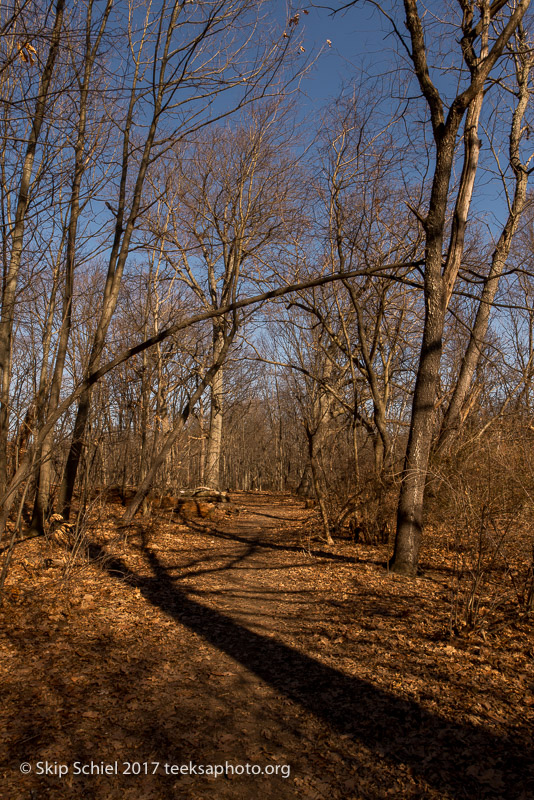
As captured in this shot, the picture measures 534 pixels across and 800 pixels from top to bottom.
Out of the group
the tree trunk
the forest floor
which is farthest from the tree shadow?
the tree trunk

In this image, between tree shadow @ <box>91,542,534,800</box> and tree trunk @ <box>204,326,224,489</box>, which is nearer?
tree shadow @ <box>91,542,534,800</box>

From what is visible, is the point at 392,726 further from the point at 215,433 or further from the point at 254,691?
the point at 215,433

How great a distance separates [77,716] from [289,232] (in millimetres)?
11278

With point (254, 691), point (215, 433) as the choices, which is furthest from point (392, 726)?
point (215, 433)

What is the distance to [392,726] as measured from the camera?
10.2 feet

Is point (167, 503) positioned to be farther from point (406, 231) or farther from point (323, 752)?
point (323, 752)

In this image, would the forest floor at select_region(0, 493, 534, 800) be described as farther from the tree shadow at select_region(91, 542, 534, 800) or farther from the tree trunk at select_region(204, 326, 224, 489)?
the tree trunk at select_region(204, 326, 224, 489)

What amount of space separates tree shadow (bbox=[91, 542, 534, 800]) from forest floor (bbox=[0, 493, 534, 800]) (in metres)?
0.01

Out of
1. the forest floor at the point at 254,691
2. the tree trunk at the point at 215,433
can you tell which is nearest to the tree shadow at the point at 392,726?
the forest floor at the point at 254,691

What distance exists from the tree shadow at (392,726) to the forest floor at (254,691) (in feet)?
0.04

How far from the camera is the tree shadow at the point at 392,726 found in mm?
2597

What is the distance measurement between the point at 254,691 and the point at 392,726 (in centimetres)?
103

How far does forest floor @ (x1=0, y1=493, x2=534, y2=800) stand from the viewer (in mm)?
Answer: 2633

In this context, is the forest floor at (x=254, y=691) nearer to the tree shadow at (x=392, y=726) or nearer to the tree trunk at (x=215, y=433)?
the tree shadow at (x=392, y=726)
